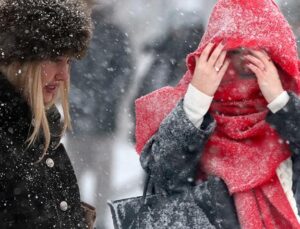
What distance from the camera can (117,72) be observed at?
526cm

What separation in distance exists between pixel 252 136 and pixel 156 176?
1.21 feet

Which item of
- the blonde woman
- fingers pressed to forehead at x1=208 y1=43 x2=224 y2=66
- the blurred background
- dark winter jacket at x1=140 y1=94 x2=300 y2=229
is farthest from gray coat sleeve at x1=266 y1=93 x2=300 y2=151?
the blurred background

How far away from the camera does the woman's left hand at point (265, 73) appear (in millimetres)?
2395

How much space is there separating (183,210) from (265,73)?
1.81 ft

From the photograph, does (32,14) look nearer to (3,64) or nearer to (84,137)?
(3,64)

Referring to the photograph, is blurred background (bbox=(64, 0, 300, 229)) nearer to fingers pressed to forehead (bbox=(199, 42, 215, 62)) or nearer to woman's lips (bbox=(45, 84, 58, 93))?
fingers pressed to forehead (bbox=(199, 42, 215, 62))

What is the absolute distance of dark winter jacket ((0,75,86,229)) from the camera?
2152 millimetres

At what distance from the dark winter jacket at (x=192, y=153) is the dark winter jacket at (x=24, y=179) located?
0.36 m

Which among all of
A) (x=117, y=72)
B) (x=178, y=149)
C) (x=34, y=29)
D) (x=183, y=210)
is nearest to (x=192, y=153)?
(x=178, y=149)

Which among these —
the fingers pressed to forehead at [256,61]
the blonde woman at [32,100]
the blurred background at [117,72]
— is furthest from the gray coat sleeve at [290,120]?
the blurred background at [117,72]

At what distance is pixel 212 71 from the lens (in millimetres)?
2436

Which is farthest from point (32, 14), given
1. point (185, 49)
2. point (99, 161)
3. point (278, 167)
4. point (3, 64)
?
point (99, 161)

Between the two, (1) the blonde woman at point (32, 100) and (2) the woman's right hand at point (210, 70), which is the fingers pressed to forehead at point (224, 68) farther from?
(1) the blonde woman at point (32, 100)

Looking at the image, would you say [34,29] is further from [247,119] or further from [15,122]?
[247,119]
